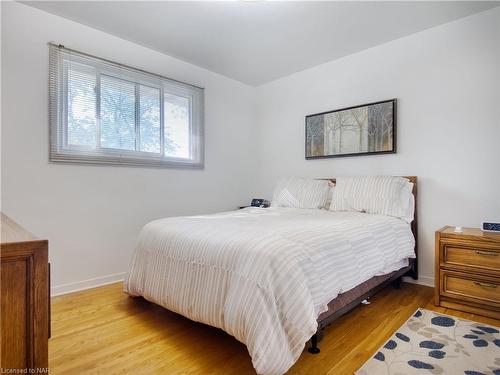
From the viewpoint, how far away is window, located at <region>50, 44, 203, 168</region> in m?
2.50

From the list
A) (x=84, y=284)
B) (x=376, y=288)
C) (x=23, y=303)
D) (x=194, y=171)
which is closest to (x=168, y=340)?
(x=23, y=303)

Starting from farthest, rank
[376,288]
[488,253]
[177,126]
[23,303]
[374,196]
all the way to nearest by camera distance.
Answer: [177,126]
[374,196]
[376,288]
[488,253]
[23,303]

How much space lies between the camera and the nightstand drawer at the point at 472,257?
2.00m

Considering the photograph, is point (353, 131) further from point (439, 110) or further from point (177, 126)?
point (177, 126)

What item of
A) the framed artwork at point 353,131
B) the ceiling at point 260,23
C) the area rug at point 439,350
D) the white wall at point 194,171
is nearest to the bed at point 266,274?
the area rug at point 439,350

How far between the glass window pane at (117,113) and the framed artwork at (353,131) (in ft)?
6.91

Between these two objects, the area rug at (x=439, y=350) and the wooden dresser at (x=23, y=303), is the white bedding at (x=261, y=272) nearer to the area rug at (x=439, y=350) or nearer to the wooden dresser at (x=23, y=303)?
the area rug at (x=439, y=350)

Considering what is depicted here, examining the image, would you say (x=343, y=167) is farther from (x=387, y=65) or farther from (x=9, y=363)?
(x=9, y=363)

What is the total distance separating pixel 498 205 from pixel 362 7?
199 centimetres

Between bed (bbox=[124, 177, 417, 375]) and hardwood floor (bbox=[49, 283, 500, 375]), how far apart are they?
0.16 meters

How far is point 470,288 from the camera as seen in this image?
209cm

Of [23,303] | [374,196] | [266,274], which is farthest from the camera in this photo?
[374,196]

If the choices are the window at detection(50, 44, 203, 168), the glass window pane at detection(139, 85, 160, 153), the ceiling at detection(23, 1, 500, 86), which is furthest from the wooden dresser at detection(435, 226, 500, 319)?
the glass window pane at detection(139, 85, 160, 153)

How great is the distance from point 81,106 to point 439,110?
3.32 m
